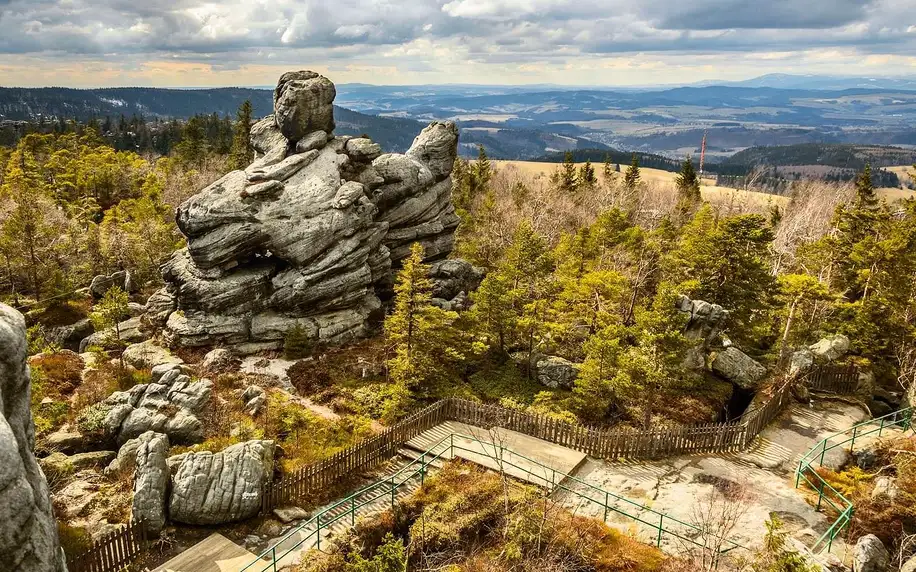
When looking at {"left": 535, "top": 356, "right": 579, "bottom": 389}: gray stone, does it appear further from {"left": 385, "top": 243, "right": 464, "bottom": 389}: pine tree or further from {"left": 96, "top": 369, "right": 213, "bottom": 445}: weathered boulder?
{"left": 96, "top": 369, "right": 213, "bottom": 445}: weathered boulder

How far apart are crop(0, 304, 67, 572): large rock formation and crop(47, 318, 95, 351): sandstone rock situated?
3432 centimetres

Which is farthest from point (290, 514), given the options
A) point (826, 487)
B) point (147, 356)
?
point (147, 356)

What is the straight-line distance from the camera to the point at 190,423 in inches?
991

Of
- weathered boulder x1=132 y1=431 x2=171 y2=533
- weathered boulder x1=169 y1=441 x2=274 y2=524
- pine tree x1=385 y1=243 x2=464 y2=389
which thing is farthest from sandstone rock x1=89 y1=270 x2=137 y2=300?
weathered boulder x1=169 y1=441 x2=274 y2=524

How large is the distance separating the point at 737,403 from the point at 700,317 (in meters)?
5.72

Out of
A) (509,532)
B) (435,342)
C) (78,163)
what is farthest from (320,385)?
(78,163)

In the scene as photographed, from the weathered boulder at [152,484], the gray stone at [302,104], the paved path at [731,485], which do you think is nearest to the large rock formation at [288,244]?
the gray stone at [302,104]

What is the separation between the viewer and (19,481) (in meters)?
10.6

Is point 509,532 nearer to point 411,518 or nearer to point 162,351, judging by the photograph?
point 411,518

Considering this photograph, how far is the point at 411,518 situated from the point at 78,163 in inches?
2965

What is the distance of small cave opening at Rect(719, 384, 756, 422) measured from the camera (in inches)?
1255

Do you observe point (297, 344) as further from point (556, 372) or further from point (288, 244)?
point (556, 372)

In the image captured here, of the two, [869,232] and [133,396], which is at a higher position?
[869,232]

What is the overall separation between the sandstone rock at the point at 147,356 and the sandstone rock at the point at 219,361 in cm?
194
